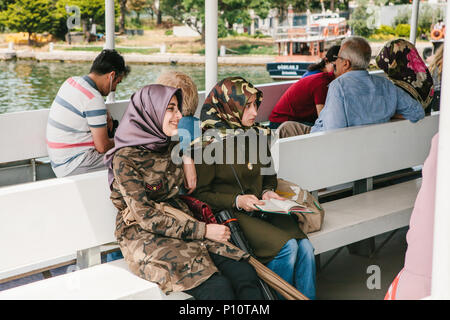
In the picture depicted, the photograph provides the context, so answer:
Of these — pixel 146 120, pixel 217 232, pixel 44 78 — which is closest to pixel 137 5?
pixel 44 78

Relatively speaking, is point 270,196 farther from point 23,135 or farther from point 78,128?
point 23,135

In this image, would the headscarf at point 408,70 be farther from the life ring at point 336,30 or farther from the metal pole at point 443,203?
the life ring at point 336,30

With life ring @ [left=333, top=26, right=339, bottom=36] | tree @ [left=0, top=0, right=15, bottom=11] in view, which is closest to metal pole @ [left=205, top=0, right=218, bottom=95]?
tree @ [left=0, top=0, right=15, bottom=11]

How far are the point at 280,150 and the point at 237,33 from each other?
75.4 feet

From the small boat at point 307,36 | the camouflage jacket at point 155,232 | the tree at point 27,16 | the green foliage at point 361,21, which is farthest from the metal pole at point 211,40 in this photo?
the green foliage at point 361,21

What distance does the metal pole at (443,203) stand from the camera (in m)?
1.26

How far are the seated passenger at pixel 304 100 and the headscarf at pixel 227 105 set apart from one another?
150 centimetres

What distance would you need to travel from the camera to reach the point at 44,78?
2397 cm

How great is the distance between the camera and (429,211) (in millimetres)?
1610

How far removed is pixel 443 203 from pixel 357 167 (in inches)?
94.7

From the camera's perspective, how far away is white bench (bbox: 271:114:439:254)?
3182 millimetres

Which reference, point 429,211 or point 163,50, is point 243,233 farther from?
point 163,50
